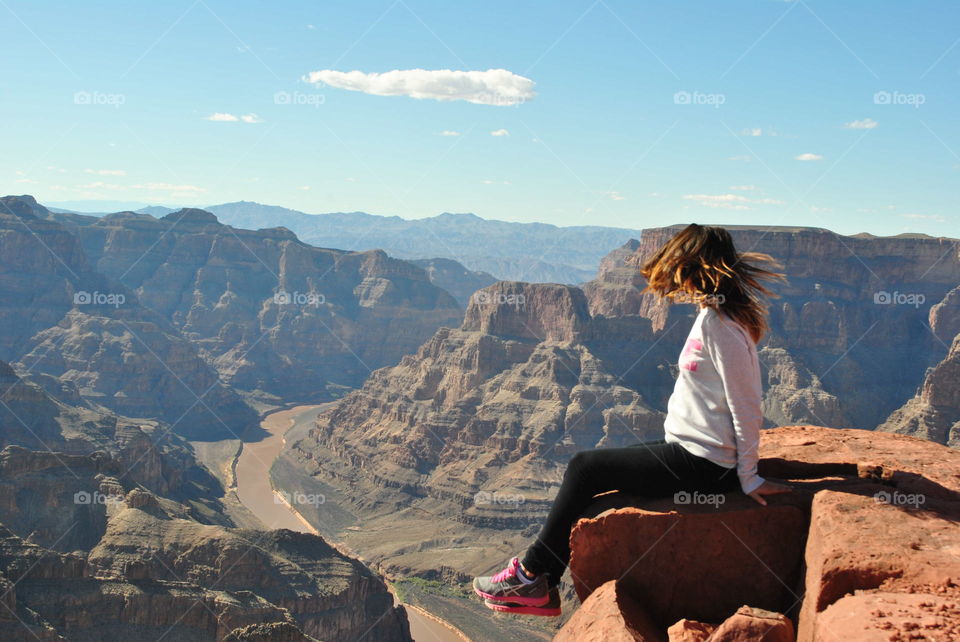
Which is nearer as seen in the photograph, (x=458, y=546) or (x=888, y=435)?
(x=888, y=435)

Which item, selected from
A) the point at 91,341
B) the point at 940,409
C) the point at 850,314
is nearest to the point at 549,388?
the point at 940,409

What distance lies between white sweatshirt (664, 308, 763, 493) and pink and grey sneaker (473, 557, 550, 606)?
8.86ft

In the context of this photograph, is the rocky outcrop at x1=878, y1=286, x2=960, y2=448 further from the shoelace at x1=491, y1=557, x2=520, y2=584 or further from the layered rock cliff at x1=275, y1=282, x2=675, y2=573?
the shoelace at x1=491, y1=557, x2=520, y2=584

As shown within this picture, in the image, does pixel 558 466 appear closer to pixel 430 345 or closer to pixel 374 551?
pixel 374 551

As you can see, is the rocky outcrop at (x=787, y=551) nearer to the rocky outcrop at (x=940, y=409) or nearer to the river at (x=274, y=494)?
the river at (x=274, y=494)

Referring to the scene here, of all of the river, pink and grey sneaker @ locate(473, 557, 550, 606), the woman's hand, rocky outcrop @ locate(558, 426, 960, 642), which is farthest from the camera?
the river

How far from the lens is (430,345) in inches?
5084

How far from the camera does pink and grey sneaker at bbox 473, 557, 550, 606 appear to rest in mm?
10617

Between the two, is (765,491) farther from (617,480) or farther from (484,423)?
(484,423)

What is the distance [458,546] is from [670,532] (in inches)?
3113

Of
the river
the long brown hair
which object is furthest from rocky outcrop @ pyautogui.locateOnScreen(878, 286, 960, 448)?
the long brown hair

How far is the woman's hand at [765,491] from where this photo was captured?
9875 millimetres

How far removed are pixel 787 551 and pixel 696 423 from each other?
78.4 inches

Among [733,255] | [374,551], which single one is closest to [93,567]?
[733,255]
